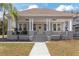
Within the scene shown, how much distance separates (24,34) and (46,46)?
0.89 meters

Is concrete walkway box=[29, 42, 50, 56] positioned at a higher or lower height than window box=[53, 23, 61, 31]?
lower

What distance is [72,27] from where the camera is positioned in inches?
434

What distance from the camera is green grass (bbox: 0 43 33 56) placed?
11.1 meters

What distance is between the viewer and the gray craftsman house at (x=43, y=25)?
11.1 metres

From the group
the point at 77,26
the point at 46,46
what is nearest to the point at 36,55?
the point at 46,46

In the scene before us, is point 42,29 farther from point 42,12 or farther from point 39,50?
point 39,50

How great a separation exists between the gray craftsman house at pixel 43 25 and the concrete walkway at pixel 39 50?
241 mm

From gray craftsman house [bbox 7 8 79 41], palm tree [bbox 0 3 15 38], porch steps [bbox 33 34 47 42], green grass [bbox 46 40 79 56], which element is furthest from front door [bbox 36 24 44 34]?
palm tree [bbox 0 3 15 38]

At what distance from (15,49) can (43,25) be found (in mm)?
1214

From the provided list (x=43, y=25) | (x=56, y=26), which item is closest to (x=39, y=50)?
(x=43, y=25)

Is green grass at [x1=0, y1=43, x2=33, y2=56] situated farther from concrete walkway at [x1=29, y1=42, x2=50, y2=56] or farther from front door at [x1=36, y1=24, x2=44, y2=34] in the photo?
front door at [x1=36, y1=24, x2=44, y2=34]

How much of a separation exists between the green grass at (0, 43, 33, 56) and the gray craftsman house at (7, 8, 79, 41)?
231 millimetres

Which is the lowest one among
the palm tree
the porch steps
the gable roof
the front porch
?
the porch steps

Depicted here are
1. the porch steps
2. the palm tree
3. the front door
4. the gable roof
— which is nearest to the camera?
the palm tree
